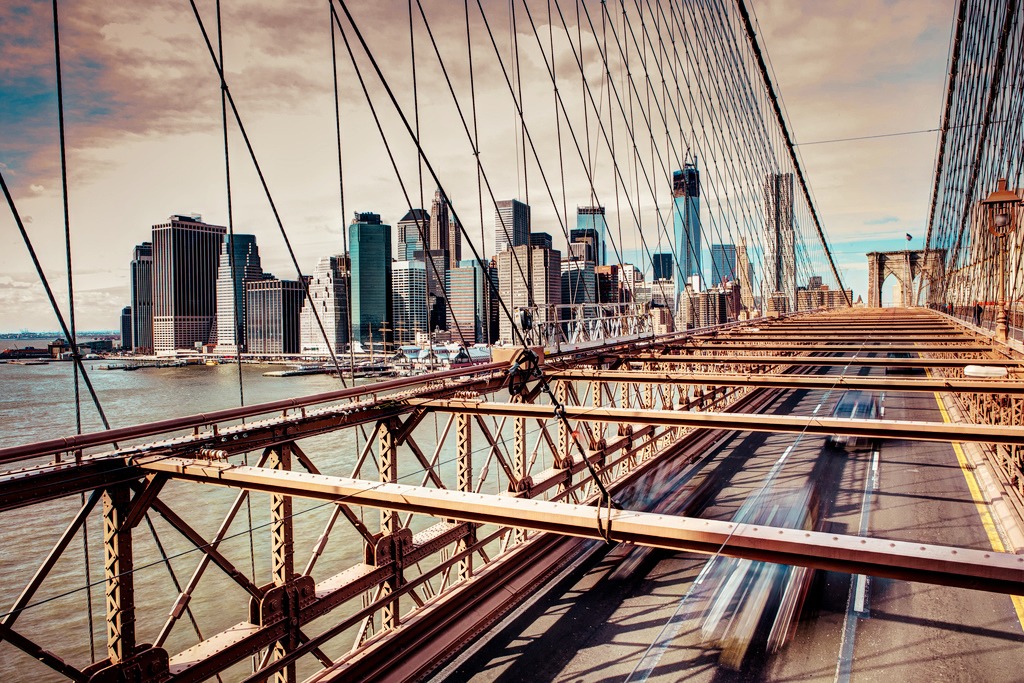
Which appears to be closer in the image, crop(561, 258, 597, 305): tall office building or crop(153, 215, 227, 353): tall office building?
crop(561, 258, 597, 305): tall office building

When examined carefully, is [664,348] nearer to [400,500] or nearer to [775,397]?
[400,500]

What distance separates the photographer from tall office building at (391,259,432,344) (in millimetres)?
80750

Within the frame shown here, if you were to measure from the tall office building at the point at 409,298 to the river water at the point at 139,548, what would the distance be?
103 ft

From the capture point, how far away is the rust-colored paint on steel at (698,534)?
11.2 feet

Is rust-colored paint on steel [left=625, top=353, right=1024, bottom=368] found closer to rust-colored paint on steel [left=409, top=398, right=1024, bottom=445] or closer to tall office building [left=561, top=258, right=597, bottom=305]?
tall office building [left=561, top=258, right=597, bottom=305]

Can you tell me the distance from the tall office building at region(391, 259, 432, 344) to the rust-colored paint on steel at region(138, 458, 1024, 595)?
232 ft

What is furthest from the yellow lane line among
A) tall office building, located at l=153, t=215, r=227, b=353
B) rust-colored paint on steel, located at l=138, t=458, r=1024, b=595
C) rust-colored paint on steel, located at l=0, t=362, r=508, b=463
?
tall office building, located at l=153, t=215, r=227, b=353

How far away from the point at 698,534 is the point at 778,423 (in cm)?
460

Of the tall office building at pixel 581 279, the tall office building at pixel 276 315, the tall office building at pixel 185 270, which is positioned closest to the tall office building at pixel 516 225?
the tall office building at pixel 581 279

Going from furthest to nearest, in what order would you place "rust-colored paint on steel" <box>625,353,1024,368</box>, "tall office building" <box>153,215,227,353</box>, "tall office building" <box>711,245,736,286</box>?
"tall office building" <box>711,245,736,286</box> < "tall office building" <box>153,215,227,353</box> < "rust-colored paint on steel" <box>625,353,1024,368</box>

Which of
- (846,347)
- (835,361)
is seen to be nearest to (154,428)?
(835,361)

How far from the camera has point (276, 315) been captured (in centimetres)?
7956

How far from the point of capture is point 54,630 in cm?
2406

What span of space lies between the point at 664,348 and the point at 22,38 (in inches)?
645
